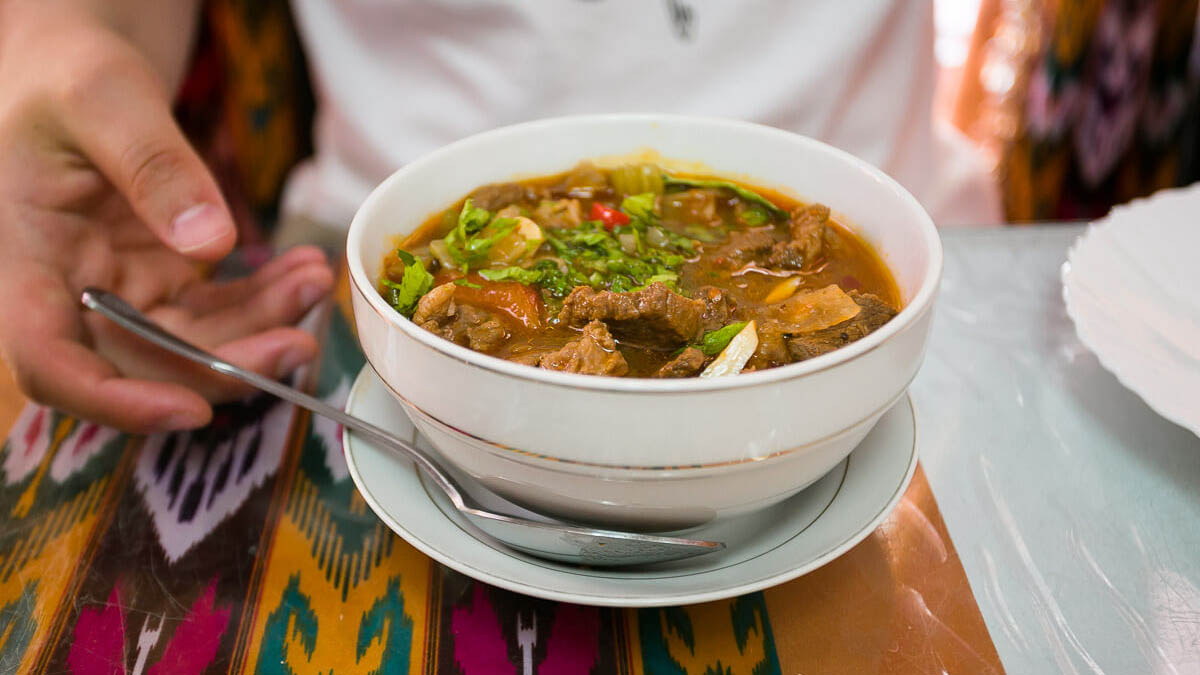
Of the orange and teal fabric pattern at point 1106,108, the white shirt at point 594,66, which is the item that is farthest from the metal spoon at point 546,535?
the orange and teal fabric pattern at point 1106,108

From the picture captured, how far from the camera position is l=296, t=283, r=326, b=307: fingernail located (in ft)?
6.14

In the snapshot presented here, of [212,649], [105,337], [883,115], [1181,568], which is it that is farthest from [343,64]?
[1181,568]

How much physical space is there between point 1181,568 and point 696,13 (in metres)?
1.77

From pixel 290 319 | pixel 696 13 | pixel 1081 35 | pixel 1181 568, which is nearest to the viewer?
pixel 1181 568

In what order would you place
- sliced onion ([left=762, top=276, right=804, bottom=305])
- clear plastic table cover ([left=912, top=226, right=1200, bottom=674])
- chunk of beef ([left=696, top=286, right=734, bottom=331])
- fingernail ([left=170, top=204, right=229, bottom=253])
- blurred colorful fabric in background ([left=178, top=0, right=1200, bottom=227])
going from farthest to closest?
→ 1. blurred colorful fabric in background ([left=178, top=0, right=1200, bottom=227])
2. fingernail ([left=170, top=204, right=229, bottom=253])
3. sliced onion ([left=762, top=276, right=804, bottom=305])
4. chunk of beef ([left=696, top=286, right=734, bottom=331])
5. clear plastic table cover ([left=912, top=226, right=1200, bottom=674])

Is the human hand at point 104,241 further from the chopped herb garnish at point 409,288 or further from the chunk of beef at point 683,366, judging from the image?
the chunk of beef at point 683,366

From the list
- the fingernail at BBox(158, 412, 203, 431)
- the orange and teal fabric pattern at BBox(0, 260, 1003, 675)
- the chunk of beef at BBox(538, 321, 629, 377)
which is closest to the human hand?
the fingernail at BBox(158, 412, 203, 431)

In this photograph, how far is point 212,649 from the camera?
120cm

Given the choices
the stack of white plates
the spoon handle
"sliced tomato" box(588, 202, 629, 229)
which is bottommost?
the stack of white plates

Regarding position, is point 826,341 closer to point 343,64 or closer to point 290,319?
point 290,319

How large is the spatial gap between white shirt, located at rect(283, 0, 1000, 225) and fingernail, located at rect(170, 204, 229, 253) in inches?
45.1

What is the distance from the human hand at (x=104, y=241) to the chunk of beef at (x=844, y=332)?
3.10 ft

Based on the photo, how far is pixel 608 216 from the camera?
1628 millimetres

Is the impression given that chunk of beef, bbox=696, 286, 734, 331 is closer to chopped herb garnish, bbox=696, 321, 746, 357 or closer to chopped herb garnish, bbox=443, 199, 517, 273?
chopped herb garnish, bbox=696, 321, 746, 357
